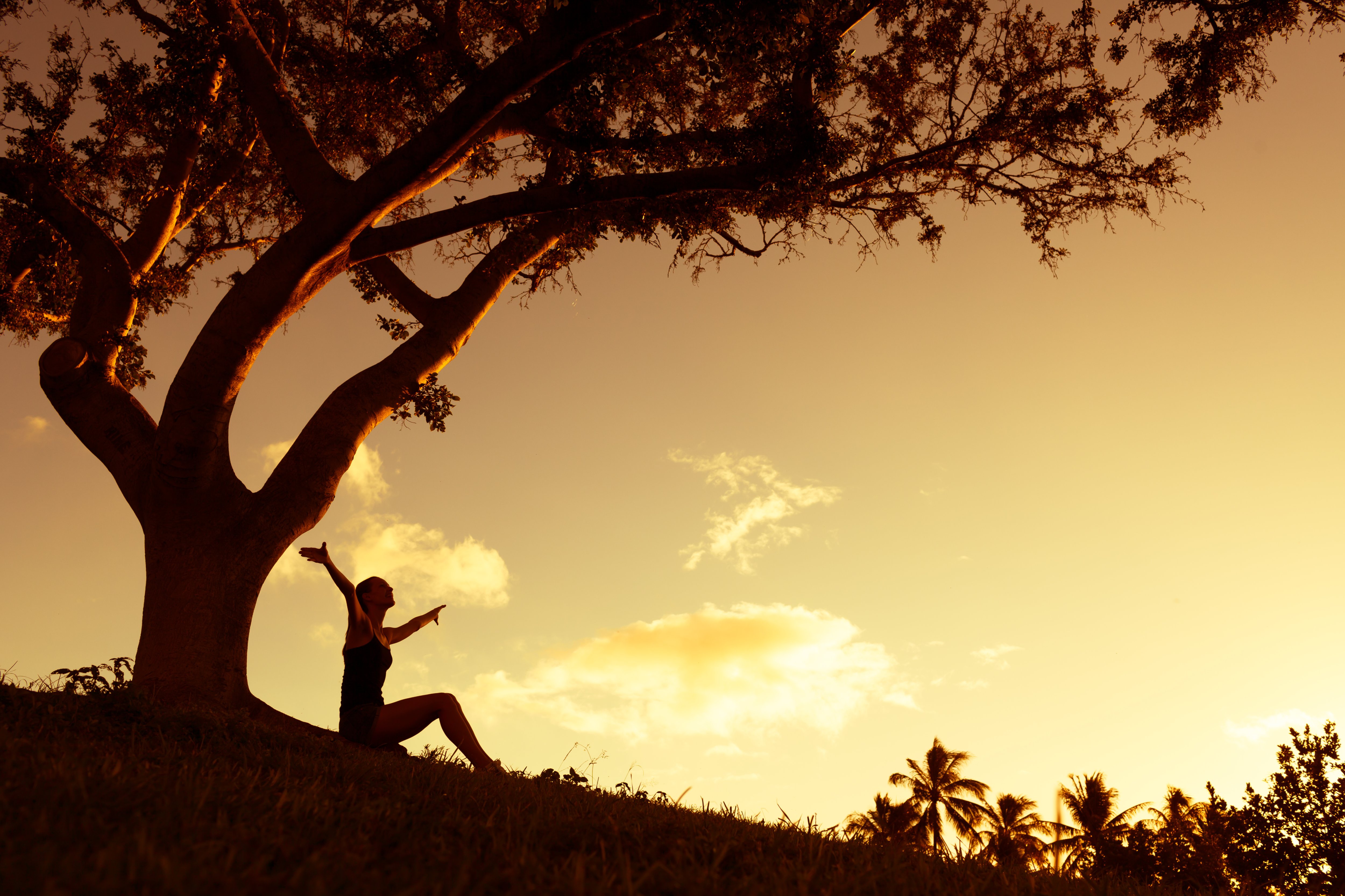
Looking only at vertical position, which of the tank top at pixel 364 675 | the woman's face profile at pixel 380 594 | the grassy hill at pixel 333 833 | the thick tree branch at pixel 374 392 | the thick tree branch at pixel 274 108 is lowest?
the grassy hill at pixel 333 833

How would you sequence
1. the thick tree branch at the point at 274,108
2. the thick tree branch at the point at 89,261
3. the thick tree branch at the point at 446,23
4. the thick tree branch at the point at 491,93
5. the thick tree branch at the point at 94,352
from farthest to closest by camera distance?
the thick tree branch at the point at 446,23 → the thick tree branch at the point at 89,261 → the thick tree branch at the point at 274,108 → the thick tree branch at the point at 94,352 → the thick tree branch at the point at 491,93

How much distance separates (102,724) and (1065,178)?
468 inches

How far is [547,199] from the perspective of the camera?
853 centimetres

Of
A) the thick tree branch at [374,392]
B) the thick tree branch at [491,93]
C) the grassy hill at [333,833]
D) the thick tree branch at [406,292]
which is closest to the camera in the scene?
the grassy hill at [333,833]

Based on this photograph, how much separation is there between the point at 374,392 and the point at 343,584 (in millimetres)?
2343

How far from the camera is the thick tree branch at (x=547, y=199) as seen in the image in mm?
8383

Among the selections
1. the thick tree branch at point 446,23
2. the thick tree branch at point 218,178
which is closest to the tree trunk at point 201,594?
the thick tree branch at point 218,178

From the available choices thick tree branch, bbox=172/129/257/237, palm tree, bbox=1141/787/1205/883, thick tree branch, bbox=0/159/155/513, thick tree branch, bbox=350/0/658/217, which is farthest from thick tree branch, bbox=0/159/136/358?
palm tree, bbox=1141/787/1205/883

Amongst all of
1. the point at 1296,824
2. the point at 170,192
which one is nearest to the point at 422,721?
the point at 170,192

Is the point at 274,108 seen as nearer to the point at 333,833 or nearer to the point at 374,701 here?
the point at 374,701

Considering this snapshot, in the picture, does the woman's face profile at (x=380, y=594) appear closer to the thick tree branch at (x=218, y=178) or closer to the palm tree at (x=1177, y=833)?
the thick tree branch at (x=218, y=178)

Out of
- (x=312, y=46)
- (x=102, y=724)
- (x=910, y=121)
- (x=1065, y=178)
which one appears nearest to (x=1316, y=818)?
(x=1065, y=178)

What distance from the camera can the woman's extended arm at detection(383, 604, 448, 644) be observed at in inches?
312

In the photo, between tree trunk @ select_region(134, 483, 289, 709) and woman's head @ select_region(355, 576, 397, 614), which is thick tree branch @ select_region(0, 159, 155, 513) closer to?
tree trunk @ select_region(134, 483, 289, 709)
